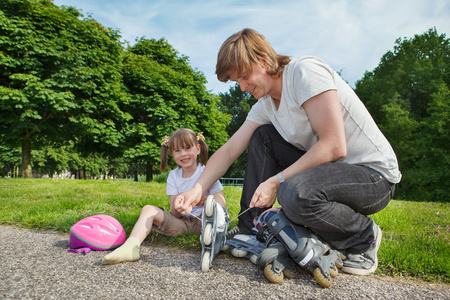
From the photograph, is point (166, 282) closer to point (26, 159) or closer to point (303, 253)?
point (303, 253)

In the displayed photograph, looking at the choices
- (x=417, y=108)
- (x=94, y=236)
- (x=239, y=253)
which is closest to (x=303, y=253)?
(x=239, y=253)

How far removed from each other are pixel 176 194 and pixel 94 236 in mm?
896

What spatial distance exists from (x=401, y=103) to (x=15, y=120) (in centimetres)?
2294

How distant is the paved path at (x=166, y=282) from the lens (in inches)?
66.5

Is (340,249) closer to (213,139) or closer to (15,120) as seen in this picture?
(15,120)

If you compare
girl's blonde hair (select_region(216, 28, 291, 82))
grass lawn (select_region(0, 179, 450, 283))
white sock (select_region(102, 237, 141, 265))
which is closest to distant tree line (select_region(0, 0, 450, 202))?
grass lawn (select_region(0, 179, 450, 283))

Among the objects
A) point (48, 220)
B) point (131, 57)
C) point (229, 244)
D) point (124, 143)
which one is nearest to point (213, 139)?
point (124, 143)

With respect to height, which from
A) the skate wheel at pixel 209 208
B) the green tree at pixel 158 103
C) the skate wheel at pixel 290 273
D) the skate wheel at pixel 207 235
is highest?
the green tree at pixel 158 103

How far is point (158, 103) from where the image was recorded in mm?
15266

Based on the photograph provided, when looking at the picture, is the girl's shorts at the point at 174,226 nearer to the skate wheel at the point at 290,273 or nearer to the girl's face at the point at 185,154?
the girl's face at the point at 185,154

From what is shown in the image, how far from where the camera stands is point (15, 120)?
11.9 m

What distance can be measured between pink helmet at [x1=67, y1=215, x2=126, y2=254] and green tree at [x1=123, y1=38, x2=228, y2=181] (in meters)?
12.0

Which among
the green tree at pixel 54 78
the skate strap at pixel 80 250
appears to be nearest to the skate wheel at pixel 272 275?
the skate strap at pixel 80 250

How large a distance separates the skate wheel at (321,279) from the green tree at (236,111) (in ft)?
98.6
